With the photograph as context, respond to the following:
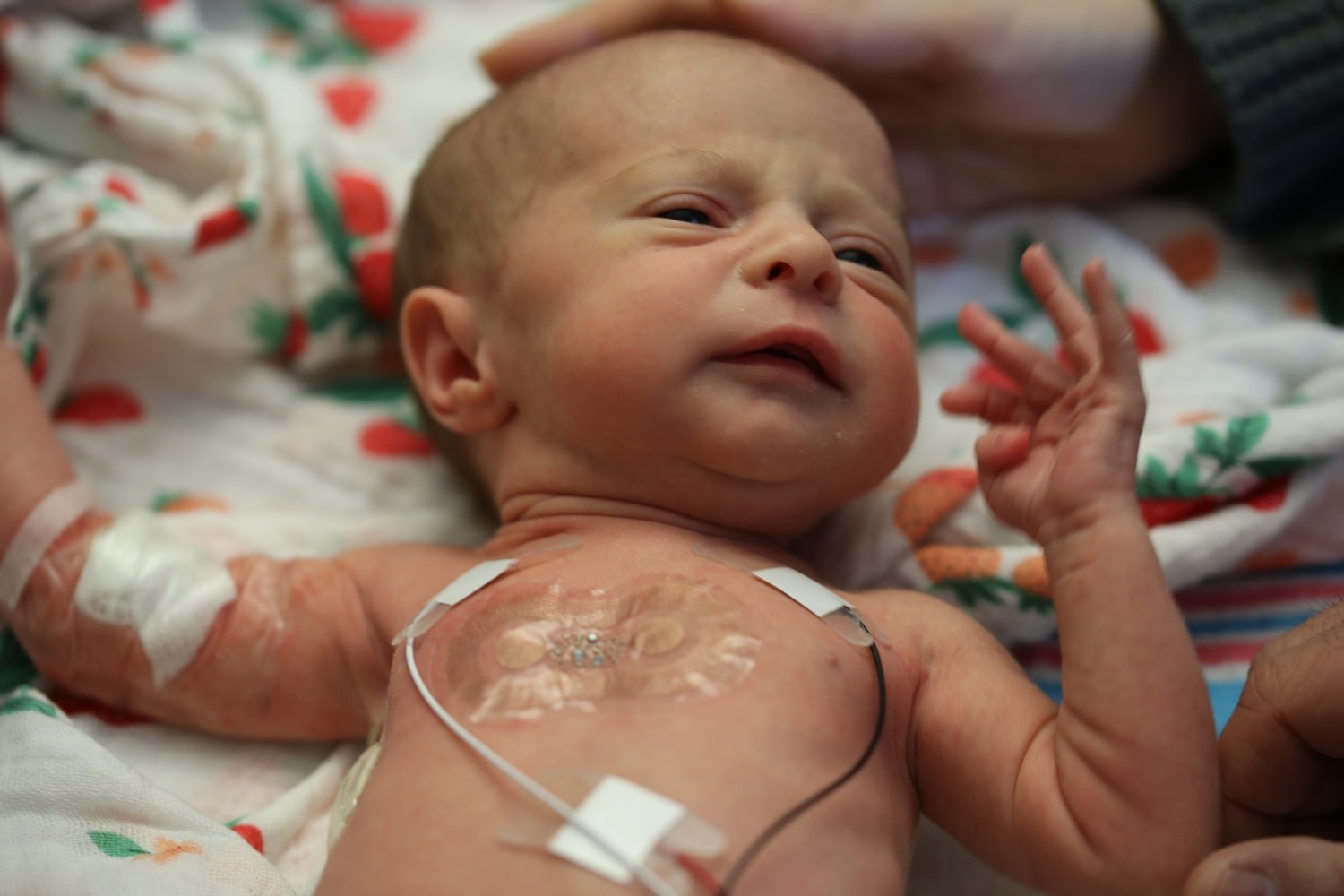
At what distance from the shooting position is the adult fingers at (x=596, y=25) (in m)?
1.76

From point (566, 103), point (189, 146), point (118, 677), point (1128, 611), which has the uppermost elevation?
point (566, 103)

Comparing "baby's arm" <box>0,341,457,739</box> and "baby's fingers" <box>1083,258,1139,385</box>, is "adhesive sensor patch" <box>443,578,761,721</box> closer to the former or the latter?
"baby's arm" <box>0,341,457,739</box>

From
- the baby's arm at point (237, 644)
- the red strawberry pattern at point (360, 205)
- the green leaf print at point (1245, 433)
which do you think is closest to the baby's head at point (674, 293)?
the baby's arm at point (237, 644)

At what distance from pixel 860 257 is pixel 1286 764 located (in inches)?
29.7

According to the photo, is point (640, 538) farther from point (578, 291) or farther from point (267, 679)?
point (267, 679)

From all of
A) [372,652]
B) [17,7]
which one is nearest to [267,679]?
[372,652]

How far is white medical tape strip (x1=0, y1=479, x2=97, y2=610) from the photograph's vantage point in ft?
4.79

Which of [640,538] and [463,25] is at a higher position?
[463,25]

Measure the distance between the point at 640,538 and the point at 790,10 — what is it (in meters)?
0.86

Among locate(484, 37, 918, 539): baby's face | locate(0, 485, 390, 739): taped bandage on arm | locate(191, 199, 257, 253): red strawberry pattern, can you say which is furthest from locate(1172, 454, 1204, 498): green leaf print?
locate(191, 199, 257, 253): red strawberry pattern

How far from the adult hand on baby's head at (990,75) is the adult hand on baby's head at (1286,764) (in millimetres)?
980

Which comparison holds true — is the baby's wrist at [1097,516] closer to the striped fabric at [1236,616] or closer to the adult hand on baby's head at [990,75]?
the striped fabric at [1236,616]

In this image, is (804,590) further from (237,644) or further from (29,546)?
(29,546)

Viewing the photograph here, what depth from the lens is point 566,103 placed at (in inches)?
60.7
